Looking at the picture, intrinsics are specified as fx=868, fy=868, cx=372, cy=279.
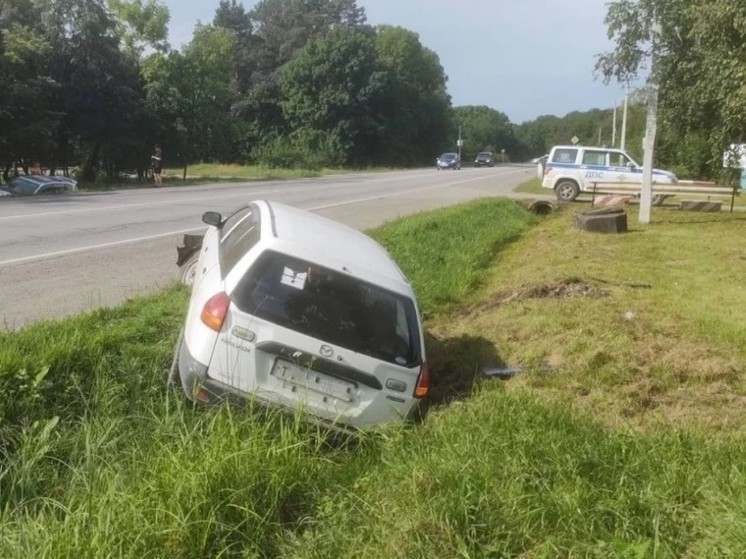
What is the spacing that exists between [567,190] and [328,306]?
80.4 ft

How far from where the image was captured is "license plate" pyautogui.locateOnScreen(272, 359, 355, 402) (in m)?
5.46

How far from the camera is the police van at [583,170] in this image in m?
28.6

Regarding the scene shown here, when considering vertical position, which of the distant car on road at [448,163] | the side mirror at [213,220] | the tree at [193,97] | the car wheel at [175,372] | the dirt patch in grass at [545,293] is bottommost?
the distant car on road at [448,163]

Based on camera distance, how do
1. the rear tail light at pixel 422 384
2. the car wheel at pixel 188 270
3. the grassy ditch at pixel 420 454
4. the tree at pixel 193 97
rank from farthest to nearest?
1. the tree at pixel 193 97
2. the car wheel at pixel 188 270
3. the rear tail light at pixel 422 384
4. the grassy ditch at pixel 420 454

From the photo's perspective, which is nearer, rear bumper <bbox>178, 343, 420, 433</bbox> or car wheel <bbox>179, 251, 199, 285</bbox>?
rear bumper <bbox>178, 343, 420, 433</bbox>

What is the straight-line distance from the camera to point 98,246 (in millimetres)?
12680

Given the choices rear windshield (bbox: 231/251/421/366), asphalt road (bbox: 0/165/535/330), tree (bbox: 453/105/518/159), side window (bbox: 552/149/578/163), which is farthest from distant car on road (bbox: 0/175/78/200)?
tree (bbox: 453/105/518/159)

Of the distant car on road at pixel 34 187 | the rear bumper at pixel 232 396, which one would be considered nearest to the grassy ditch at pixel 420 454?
the rear bumper at pixel 232 396

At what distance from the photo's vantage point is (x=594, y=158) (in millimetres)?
28766

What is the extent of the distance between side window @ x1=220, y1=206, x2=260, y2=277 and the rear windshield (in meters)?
0.39

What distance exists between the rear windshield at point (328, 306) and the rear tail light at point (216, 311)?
0.23ft

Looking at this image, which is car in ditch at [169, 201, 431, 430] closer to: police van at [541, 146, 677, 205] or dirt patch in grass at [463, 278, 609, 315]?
dirt patch in grass at [463, 278, 609, 315]

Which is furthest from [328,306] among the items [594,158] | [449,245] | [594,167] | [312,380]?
[594,158]

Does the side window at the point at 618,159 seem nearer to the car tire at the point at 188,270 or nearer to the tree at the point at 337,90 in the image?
the car tire at the point at 188,270
